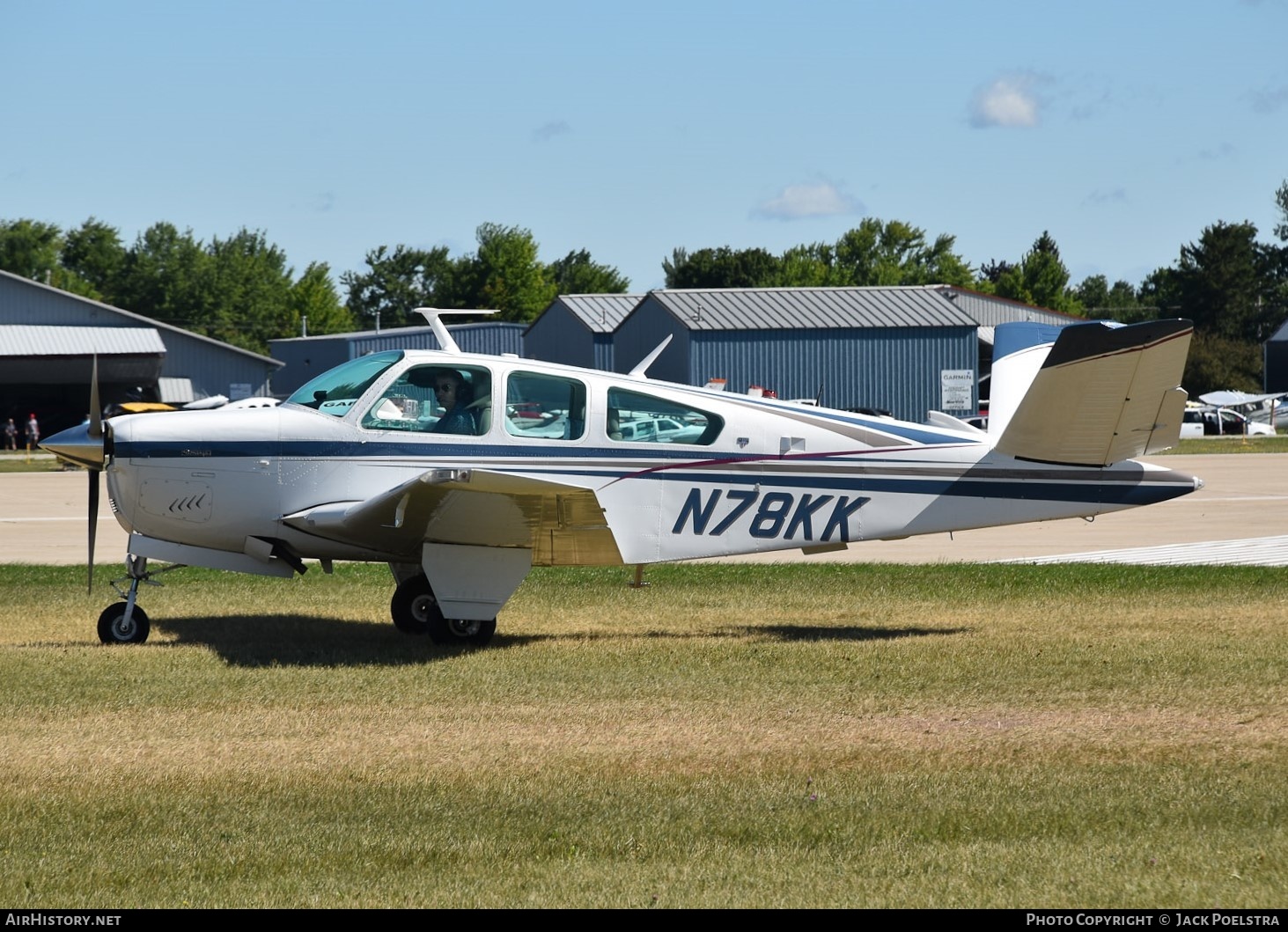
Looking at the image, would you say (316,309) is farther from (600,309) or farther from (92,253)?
(600,309)

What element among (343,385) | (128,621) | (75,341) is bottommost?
(128,621)

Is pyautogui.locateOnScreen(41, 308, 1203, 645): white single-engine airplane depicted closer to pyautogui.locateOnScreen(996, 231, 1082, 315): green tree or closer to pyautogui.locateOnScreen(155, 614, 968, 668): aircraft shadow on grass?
pyautogui.locateOnScreen(155, 614, 968, 668): aircraft shadow on grass

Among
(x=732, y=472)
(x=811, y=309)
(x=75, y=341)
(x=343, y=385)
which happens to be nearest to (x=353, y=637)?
(x=343, y=385)

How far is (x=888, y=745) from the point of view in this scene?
289 inches

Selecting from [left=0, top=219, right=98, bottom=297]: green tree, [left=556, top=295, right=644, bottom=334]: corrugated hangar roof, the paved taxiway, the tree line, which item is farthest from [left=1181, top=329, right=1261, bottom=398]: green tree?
[left=0, top=219, right=98, bottom=297]: green tree

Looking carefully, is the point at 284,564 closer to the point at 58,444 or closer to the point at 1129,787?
the point at 58,444

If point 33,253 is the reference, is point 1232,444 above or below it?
below

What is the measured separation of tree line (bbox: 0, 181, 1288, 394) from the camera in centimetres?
9781

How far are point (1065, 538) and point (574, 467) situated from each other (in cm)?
1076

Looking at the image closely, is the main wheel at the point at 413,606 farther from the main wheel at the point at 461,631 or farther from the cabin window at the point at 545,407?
the cabin window at the point at 545,407

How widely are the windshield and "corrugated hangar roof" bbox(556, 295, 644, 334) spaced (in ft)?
166

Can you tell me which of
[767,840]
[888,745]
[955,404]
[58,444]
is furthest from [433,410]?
[955,404]

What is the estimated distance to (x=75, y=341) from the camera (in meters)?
54.0

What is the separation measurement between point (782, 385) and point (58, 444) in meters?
43.6
